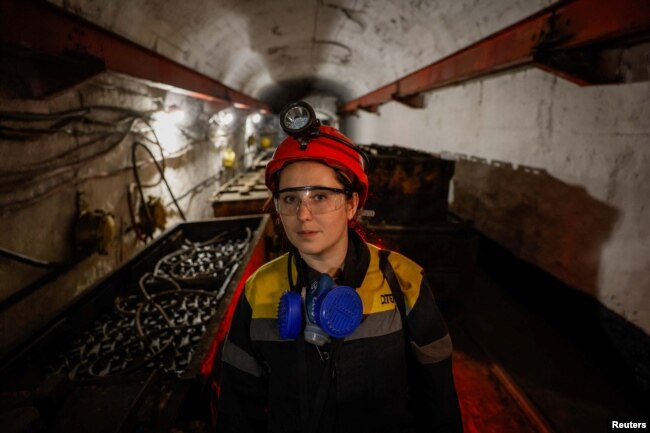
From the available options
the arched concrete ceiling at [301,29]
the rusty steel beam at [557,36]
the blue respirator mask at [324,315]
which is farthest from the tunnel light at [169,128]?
the blue respirator mask at [324,315]

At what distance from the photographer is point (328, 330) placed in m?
1.36

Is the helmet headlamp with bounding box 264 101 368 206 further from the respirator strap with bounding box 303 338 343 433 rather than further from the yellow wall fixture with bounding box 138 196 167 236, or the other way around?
the yellow wall fixture with bounding box 138 196 167 236

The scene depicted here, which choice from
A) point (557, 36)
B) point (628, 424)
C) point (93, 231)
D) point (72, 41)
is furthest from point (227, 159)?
point (628, 424)

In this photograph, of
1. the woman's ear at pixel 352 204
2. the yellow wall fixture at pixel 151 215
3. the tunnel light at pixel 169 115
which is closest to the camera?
the woman's ear at pixel 352 204

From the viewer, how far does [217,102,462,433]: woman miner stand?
1.42 meters

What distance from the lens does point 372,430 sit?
4.82 ft

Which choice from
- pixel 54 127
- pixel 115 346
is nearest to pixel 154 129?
pixel 54 127

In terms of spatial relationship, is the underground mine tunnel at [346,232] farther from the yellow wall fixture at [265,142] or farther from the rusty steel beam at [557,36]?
the yellow wall fixture at [265,142]

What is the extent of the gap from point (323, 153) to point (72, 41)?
10.8 ft

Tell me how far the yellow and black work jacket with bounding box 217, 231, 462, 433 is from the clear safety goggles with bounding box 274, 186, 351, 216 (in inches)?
9.9

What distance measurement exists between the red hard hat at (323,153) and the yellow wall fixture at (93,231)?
142 inches

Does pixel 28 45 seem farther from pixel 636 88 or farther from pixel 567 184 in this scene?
pixel 567 184

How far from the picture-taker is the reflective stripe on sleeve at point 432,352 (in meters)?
1.50

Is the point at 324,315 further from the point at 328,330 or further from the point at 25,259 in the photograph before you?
the point at 25,259
